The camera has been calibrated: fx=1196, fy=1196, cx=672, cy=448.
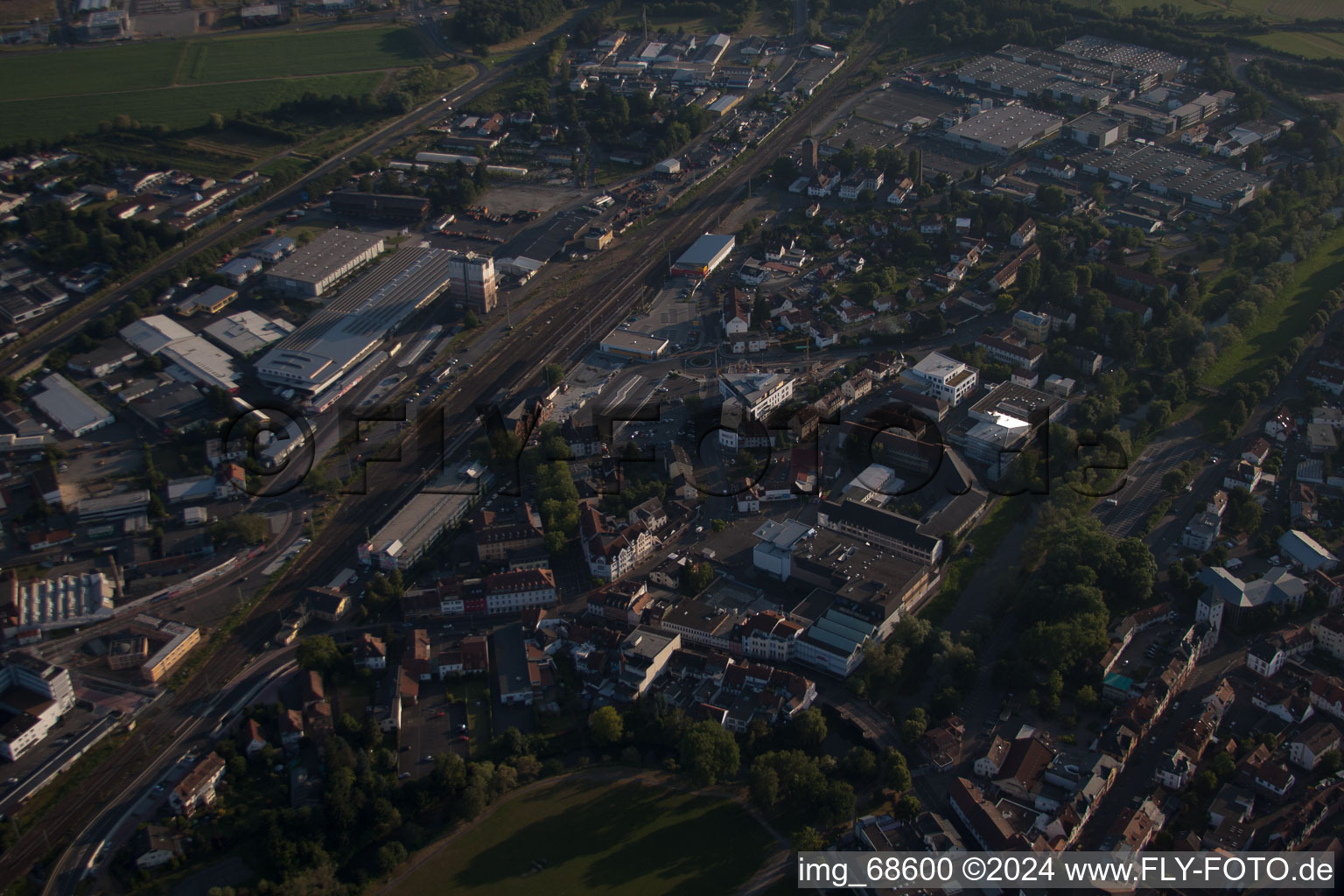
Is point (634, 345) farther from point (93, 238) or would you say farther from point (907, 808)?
point (93, 238)

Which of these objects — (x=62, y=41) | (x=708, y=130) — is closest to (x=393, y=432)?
(x=708, y=130)

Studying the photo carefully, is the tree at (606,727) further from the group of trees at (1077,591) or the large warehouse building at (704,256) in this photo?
the large warehouse building at (704,256)

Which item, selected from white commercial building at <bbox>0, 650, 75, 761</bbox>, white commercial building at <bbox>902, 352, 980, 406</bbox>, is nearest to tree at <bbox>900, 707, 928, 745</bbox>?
white commercial building at <bbox>902, 352, 980, 406</bbox>

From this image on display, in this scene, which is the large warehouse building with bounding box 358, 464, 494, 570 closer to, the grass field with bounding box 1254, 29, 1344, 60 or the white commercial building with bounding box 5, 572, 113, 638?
the white commercial building with bounding box 5, 572, 113, 638

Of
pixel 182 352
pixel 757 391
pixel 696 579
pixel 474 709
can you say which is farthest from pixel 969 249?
pixel 182 352

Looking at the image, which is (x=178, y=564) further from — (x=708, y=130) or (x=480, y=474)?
(x=708, y=130)

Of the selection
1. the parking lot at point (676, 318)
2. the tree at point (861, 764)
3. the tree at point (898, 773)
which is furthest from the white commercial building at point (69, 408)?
the tree at point (898, 773)
